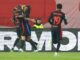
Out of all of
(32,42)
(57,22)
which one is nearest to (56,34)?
(57,22)

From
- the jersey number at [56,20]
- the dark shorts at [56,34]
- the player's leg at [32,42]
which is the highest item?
the jersey number at [56,20]

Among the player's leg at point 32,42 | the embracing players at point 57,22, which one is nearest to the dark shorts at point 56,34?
the embracing players at point 57,22

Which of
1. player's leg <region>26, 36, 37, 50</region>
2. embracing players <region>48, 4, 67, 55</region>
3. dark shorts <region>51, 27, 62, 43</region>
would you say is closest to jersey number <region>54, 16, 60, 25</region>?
embracing players <region>48, 4, 67, 55</region>

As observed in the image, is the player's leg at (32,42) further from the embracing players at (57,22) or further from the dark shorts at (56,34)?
the embracing players at (57,22)

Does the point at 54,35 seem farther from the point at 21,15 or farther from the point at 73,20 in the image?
the point at 73,20

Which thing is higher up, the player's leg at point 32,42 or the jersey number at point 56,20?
the jersey number at point 56,20

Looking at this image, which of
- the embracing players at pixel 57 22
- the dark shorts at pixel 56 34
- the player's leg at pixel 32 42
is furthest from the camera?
the player's leg at pixel 32 42

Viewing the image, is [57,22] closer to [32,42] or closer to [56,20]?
[56,20]

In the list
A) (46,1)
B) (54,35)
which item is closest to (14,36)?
(54,35)

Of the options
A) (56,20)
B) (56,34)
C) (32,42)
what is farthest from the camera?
(32,42)

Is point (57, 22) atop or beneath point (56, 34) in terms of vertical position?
atop

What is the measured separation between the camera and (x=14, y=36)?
20.7 m

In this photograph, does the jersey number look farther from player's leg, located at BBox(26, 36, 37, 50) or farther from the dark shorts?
player's leg, located at BBox(26, 36, 37, 50)

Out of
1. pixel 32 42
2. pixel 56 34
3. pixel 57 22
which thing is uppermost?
pixel 57 22
